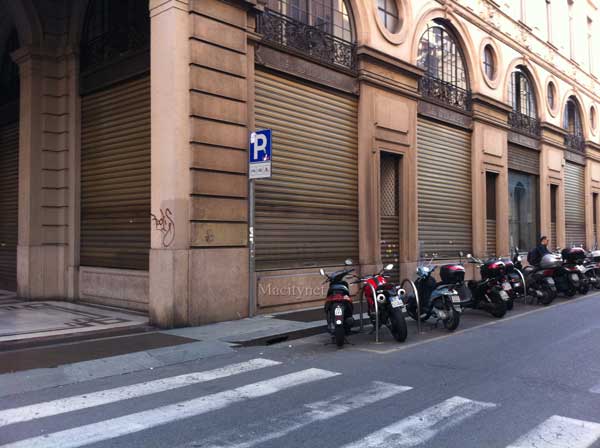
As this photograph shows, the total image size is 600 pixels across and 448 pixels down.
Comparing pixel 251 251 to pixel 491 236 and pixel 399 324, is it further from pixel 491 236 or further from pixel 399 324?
pixel 491 236

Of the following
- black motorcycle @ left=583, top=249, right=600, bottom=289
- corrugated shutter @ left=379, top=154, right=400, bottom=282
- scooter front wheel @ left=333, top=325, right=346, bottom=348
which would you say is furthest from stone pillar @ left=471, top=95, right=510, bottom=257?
scooter front wheel @ left=333, top=325, right=346, bottom=348

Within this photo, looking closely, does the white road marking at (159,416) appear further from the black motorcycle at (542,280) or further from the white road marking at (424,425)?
the black motorcycle at (542,280)

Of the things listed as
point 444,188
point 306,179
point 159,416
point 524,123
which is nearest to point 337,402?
point 159,416

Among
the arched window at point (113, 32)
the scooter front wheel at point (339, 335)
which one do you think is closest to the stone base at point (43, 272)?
the arched window at point (113, 32)

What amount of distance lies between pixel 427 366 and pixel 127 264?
6922 millimetres


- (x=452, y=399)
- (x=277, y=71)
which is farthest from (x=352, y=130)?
(x=452, y=399)

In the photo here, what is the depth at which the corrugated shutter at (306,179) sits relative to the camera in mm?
11500

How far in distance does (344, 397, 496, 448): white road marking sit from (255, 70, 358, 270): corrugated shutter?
20.7ft

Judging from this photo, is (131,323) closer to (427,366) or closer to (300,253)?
(300,253)

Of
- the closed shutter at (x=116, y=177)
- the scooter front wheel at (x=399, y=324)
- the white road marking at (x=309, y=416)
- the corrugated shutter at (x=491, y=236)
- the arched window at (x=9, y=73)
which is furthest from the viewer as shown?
the corrugated shutter at (x=491, y=236)

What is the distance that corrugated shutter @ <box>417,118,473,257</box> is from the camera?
53.5 feet

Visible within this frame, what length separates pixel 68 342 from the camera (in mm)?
8430

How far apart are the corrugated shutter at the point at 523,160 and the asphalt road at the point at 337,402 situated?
14.2m

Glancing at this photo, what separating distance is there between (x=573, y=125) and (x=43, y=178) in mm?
24828
